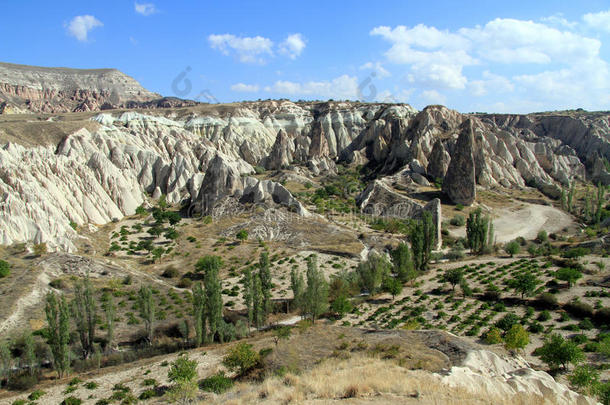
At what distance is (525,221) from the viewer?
53.5 metres

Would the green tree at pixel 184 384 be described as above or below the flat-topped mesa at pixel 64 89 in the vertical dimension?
below

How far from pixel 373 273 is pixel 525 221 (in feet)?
114

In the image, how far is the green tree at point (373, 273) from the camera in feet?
96.4

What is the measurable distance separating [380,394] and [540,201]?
207 feet

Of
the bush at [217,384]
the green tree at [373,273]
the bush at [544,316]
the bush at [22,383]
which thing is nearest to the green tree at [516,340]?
the bush at [544,316]

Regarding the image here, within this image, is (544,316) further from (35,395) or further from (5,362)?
(5,362)

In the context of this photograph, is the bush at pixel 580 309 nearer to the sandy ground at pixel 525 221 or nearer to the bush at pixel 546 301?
the bush at pixel 546 301

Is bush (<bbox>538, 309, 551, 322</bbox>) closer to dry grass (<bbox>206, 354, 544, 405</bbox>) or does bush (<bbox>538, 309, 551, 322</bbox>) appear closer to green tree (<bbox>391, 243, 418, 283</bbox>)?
green tree (<bbox>391, 243, 418, 283</bbox>)

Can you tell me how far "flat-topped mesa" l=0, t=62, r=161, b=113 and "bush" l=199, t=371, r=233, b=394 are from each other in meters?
137

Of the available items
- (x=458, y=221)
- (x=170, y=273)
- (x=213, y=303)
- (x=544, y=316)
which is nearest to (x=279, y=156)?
(x=458, y=221)

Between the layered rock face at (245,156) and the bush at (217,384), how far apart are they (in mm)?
24692

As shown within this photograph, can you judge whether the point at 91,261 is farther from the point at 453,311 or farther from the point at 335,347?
the point at 453,311

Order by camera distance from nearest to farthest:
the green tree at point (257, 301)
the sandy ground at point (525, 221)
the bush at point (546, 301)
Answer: the green tree at point (257, 301), the bush at point (546, 301), the sandy ground at point (525, 221)

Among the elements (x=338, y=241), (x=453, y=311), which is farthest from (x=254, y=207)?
(x=453, y=311)
